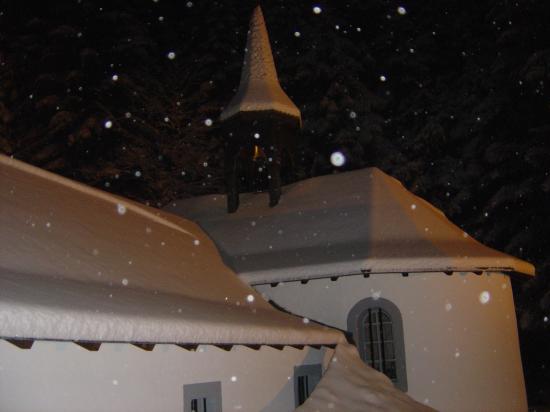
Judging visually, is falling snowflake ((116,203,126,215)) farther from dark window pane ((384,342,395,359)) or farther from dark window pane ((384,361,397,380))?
dark window pane ((384,361,397,380))

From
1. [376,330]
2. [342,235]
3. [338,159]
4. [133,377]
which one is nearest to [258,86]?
[342,235]

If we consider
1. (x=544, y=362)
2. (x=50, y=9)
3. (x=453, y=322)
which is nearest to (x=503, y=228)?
(x=544, y=362)

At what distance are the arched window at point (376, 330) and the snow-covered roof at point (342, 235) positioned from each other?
2.33ft

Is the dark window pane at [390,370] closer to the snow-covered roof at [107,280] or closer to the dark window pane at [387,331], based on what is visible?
the dark window pane at [387,331]

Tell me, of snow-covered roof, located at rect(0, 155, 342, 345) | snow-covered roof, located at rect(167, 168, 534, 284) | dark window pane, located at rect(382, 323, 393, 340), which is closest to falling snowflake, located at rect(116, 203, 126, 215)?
snow-covered roof, located at rect(0, 155, 342, 345)

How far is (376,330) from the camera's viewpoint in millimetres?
10430

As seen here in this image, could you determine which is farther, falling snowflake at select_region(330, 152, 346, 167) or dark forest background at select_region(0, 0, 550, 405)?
falling snowflake at select_region(330, 152, 346, 167)

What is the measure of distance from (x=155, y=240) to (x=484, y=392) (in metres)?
6.10

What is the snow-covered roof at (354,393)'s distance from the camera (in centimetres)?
Result: 664

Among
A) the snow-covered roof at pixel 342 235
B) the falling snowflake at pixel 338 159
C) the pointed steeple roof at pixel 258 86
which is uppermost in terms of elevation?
the falling snowflake at pixel 338 159

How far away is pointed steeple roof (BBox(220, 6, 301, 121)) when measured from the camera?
45.5 ft

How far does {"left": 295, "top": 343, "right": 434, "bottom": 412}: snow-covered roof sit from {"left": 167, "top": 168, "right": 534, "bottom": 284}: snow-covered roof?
2.67m

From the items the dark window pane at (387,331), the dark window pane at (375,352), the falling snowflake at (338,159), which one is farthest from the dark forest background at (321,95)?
the dark window pane at (375,352)

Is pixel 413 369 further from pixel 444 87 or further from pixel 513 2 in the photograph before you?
pixel 444 87
